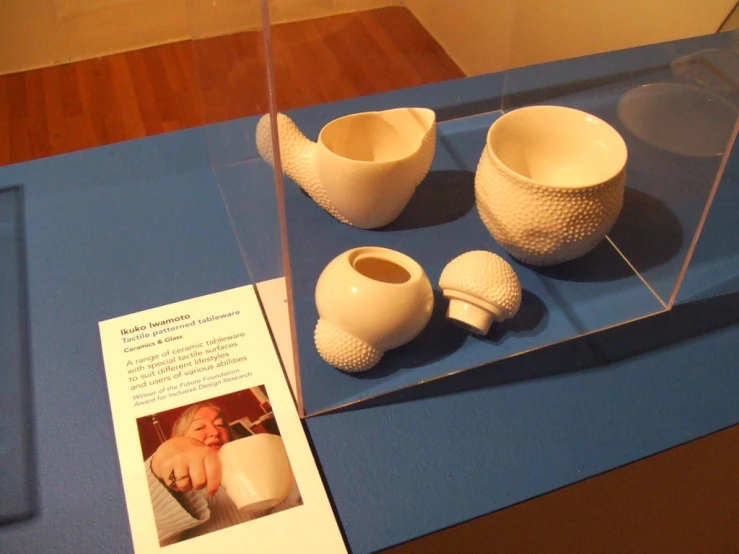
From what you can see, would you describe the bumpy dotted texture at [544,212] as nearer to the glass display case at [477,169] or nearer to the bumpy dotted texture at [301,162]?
the glass display case at [477,169]

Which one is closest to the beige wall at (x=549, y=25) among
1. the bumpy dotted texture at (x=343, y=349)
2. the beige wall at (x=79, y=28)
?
the bumpy dotted texture at (x=343, y=349)

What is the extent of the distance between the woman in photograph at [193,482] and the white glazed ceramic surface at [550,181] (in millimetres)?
301

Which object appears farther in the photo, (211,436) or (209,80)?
(209,80)

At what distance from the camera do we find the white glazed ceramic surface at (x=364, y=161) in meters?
0.64

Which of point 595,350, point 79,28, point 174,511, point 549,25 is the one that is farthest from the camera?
point 79,28

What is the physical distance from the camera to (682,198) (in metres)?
0.70

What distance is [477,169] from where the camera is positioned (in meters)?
0.69

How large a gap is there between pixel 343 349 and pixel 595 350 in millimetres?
243

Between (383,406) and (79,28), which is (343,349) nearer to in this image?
(383,406)

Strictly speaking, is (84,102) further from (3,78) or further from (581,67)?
(581,67)

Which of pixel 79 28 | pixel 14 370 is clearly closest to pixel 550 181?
pixel 14 370

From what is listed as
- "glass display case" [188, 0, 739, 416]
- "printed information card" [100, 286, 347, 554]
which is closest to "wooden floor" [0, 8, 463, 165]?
"glass display case" [188, 0, 739, 416]

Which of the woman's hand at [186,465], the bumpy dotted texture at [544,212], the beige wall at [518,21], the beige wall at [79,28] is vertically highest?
the beige wall at [79,28]

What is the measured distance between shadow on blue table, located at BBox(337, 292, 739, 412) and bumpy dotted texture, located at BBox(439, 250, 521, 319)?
2.2 inches
